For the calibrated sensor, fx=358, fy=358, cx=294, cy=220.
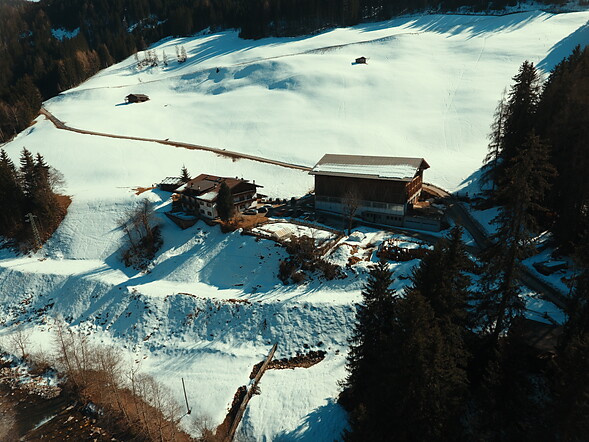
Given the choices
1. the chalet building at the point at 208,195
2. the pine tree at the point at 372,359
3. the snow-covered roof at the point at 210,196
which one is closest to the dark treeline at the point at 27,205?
the chalet building at the point at 208,195

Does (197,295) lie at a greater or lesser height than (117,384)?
greater

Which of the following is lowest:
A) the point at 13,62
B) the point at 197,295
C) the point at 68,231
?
the point at 197,295

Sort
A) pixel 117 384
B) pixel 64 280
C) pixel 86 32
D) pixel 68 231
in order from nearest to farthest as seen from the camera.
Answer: pixel 117 384
pixel 64 280
pixel 68 231
pixel 86 32

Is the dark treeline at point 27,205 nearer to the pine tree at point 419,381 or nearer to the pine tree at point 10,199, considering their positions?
the pine tree at point 10,199

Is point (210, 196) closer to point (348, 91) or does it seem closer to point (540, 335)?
point (540, 335)

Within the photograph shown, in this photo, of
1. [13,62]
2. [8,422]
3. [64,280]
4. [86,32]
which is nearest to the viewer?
[8,422]

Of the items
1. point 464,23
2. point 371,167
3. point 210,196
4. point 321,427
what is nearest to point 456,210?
point 371,167

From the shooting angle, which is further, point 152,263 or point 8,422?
point 152,263

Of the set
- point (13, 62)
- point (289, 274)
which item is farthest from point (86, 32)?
point (289, 274)

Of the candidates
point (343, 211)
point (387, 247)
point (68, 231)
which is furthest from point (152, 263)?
point (387, 247)

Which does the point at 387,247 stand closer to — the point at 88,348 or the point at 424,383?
the point at 424,383
